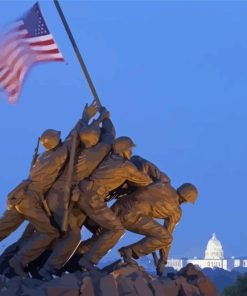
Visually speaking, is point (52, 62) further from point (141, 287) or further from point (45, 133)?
point (141, 287)

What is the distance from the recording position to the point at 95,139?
13383 millimetres

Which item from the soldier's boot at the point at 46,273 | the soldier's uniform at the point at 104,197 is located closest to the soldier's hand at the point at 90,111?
the soldier's uniform at the point at 104,197

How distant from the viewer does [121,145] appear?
1348cm

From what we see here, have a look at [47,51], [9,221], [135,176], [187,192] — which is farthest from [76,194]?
[47,51]

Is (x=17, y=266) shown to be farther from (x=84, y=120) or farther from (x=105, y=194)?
(x=84, y=120)

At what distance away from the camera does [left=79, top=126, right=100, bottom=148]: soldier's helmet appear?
13307 millimetres

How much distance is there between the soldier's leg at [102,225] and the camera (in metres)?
13.2

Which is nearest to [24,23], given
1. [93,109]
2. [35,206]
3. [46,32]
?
[46,32]

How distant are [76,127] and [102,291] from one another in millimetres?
2442

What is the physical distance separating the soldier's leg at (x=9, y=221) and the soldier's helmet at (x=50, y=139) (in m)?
1.04

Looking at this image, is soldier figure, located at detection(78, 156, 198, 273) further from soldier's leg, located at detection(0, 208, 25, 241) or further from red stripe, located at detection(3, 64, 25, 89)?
red stripe, located at detection(3, 64, 25, 89)

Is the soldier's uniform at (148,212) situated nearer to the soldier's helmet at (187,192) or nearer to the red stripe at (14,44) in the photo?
the soldier's helmet at (187,192)

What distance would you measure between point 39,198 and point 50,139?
85 centimetres

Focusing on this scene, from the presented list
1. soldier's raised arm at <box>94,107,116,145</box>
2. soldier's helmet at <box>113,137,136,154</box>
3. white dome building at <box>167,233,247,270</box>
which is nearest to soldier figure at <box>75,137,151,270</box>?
soldier's helmet at <box>113,137,136,154</box>
